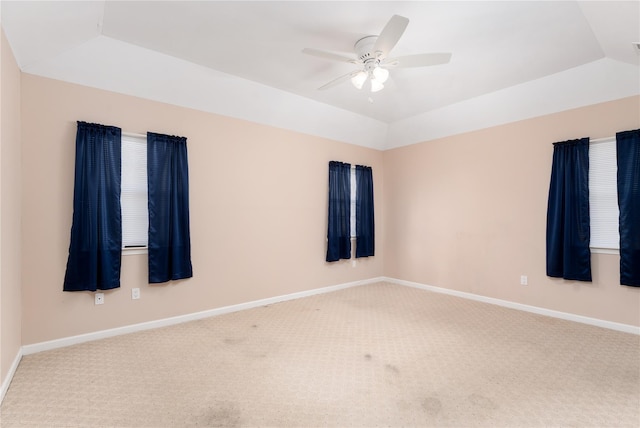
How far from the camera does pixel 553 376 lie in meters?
2.45

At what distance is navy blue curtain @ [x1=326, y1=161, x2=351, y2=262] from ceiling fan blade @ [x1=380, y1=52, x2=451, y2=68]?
251 centimetres

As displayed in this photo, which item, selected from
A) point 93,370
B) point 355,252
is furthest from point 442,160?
point 93,370

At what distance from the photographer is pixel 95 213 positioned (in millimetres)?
3066

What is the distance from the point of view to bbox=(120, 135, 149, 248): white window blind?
3.35m

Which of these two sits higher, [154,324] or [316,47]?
[316,47]

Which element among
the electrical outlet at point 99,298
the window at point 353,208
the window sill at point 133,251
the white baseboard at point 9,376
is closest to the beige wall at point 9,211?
the white baseboard at point 9,376

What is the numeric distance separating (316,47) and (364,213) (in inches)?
124

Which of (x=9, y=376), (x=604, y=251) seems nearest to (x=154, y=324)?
(x=9, y=376)

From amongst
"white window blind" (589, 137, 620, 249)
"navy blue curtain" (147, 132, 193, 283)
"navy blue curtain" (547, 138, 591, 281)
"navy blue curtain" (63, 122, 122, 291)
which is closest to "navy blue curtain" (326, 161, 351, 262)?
"navy blue curtain" (147, 132, 193, 283)

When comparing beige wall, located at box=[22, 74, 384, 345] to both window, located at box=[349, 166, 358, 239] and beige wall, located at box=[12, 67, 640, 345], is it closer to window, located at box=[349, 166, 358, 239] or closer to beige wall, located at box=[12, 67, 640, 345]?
beige wall, located at box=[12, 67, 640, 345]

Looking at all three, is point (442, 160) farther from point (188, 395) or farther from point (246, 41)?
point (188, 395)

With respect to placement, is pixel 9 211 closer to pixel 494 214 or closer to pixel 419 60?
pixel 419 60

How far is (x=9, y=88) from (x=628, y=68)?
5679 mm

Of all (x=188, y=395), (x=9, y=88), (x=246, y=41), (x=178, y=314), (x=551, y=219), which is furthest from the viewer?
(x=551, y=219)
